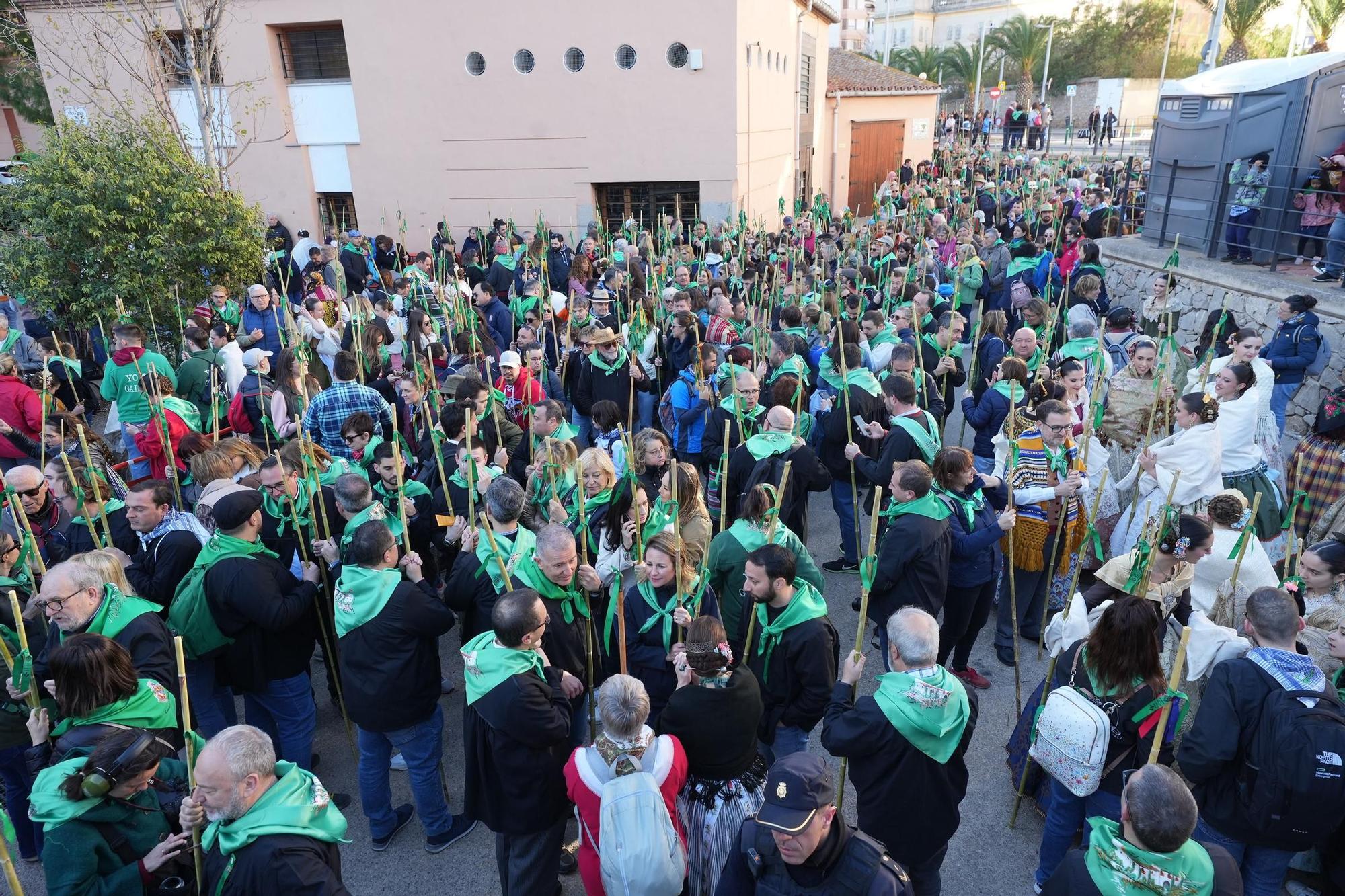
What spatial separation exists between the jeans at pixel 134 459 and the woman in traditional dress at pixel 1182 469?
7.06 metres

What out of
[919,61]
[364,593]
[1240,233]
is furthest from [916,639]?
[919,61]

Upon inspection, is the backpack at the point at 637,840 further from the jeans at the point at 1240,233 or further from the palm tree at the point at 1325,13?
the palm tree at the point at 1325,13

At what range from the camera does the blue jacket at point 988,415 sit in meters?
6.53

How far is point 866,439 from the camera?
21.9 ft

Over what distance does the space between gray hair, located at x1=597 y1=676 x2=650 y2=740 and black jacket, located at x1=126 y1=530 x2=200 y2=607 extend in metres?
2.73

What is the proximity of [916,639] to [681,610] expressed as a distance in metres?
1.17

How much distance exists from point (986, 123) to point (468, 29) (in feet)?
91.8

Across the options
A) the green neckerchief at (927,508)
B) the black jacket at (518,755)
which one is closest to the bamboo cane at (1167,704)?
the green neckerchief at (927,508)

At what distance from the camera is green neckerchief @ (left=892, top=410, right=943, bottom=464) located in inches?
226

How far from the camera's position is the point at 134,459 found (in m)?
6.70

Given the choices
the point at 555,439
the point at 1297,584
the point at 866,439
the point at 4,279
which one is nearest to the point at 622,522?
the point at 555,439

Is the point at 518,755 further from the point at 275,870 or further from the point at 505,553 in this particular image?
the point at 505,553

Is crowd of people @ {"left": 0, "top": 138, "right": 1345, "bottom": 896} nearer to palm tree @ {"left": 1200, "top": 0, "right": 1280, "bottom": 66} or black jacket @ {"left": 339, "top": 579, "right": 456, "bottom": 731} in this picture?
black jacket @ {"left": 339, "top": 579, "right": 456, "bottom": 731}

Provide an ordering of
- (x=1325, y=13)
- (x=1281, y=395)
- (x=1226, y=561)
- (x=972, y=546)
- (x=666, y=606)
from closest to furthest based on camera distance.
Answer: (x=666, y=606)
(x=1226, y=561)
(x=972, y=546)
(x=1281, y=395)
(x=1325, y=13)
